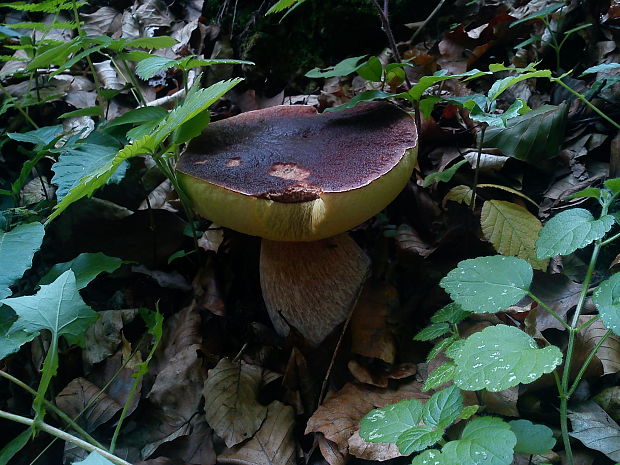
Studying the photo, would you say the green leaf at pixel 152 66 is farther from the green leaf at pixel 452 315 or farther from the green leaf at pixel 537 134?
the green leaf at pixel 537 134

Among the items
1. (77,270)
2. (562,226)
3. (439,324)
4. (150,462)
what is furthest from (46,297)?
(562,226)

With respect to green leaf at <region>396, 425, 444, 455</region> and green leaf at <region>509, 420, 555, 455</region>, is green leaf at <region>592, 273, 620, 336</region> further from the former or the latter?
green leaf at <region>396, 425, 444, 455</region>

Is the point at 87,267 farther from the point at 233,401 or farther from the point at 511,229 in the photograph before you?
the point at 511,229

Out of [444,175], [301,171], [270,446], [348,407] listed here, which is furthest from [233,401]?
[444,175]

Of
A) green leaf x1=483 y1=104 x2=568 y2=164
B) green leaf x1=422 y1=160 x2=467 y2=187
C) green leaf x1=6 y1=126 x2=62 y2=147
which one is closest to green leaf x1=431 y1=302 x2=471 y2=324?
green leaf x1=422 y1=160 x2=467 y2=187

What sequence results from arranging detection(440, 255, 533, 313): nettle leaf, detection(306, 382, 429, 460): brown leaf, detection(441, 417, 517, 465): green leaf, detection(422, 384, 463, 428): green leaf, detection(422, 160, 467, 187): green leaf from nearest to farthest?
1. detection(441, 417, 517, 465): green leaf
2. detection(422, 384, 463, 428): green leaf
3. detection(440, 255, 533, 313): nettle leaf
4. detection(306, 382, 429, 460): brown leaf
5. detection(422, 160, 467, 187): green leaf

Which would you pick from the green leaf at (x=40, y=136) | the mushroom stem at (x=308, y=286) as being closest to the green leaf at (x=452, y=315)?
the mushroom stem at (x=308, y=286)
